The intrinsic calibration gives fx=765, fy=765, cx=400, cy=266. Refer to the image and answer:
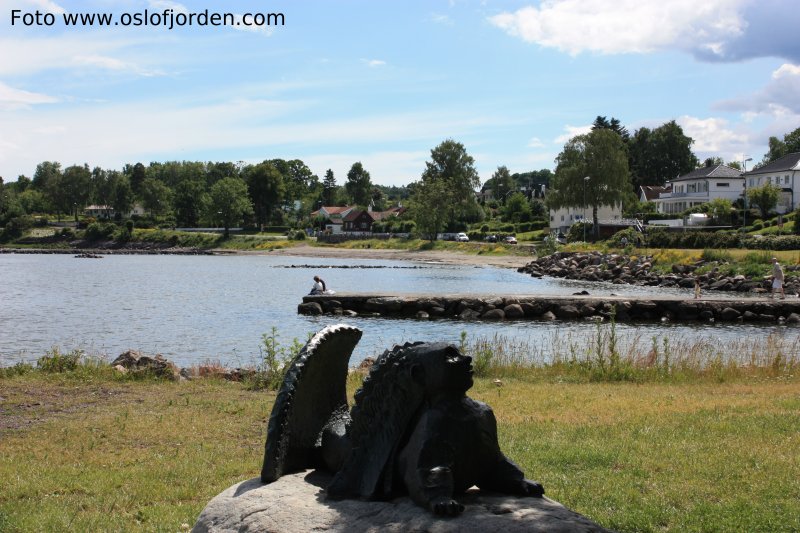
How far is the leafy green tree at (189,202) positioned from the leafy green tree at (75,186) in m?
22.5

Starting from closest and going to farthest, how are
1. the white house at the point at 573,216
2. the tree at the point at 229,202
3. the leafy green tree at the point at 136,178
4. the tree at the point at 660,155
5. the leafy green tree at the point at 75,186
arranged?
the white house at the point at 573,216, the tree at the point at 229,202, the tree at the point at 660,155, the leafy green tree at the point at 75,186, the leafy green tree at the point at 136,178

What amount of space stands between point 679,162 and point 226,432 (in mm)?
140783

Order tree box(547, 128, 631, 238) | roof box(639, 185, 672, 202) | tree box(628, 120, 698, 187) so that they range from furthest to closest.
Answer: tree box(628, 120, 698, 187)
roof box(639, 185, 672, 202)
tree box(547, 128, 631, 238)

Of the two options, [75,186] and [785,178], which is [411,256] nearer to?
[785,178]

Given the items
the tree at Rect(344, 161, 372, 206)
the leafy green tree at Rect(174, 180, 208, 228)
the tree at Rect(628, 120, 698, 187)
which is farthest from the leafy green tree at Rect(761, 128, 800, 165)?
the leafy green tree at Rect(174, 180, 208, 228)

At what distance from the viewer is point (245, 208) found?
445ft

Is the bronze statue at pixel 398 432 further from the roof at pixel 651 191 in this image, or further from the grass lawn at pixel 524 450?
the roof at pixel 651 191

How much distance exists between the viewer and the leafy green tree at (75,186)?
531 ft

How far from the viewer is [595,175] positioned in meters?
91.1

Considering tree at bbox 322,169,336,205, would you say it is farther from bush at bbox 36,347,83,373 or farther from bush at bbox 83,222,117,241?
bush at bbox 36,347,83,373

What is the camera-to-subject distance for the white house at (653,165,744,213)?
109m

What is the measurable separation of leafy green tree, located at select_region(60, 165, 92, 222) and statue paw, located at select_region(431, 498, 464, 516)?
565 feet

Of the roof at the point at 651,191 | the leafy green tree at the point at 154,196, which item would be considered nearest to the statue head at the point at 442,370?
the roof at the point at 651,191

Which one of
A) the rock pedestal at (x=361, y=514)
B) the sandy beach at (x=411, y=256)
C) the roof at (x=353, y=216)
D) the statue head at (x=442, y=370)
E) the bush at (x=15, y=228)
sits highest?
the roof at (x=353, y=216)
